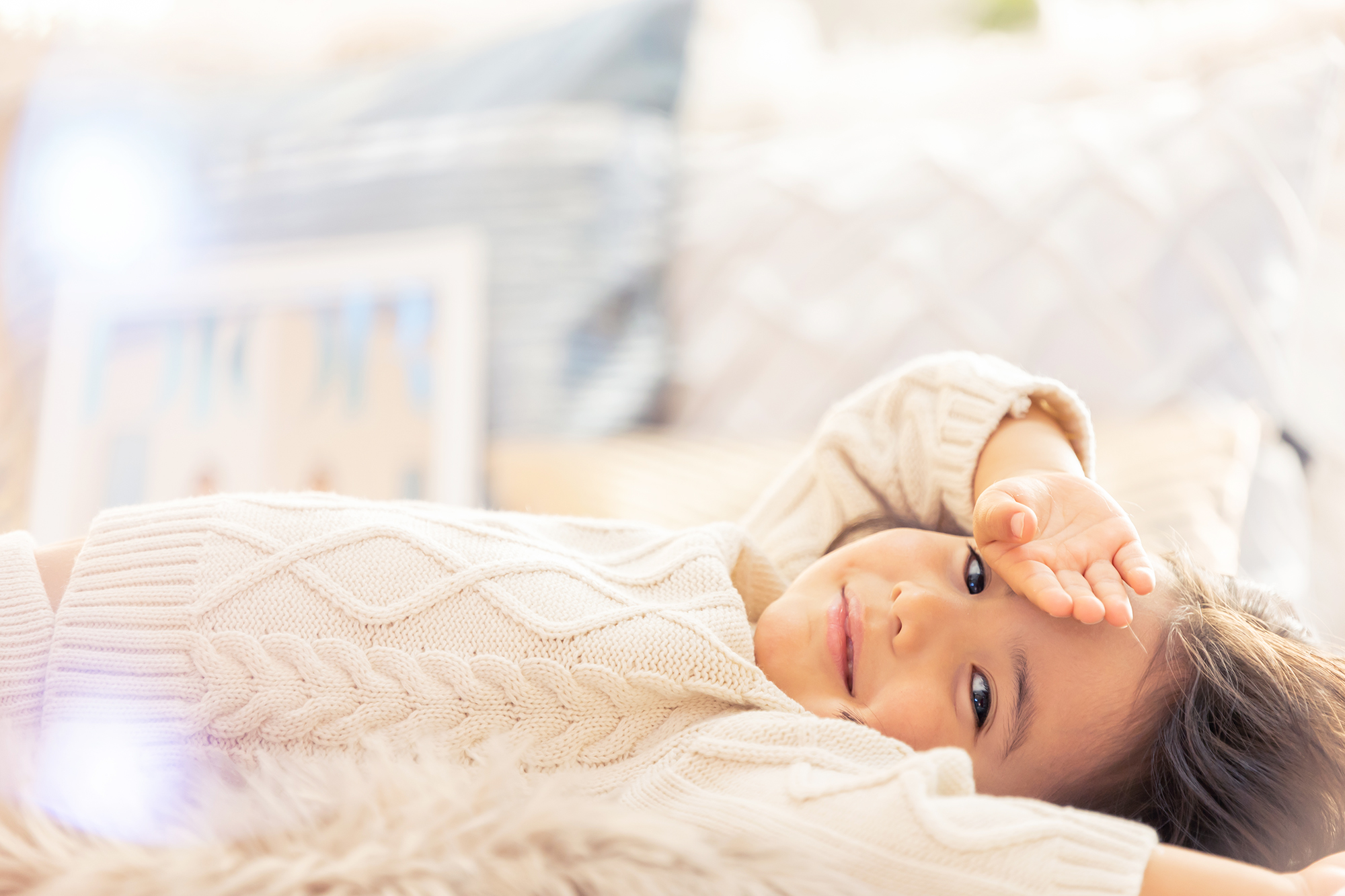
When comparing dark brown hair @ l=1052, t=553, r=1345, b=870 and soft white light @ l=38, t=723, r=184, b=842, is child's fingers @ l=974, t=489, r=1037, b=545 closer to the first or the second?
dark brown hair @ l=1052, t=553, r=1345, b=870

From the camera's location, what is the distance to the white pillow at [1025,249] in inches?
40.9

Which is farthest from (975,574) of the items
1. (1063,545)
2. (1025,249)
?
(1025,249)

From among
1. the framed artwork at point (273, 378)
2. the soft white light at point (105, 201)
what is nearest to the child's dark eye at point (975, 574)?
the framed artwork at point (273, 378)

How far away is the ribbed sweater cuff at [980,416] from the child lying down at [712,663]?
5.3 inches

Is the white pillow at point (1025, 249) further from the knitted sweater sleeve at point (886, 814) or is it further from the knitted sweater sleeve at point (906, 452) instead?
the knitted sweater sleeve at point (886, 814)

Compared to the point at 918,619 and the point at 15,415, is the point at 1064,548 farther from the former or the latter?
the point at 15,415

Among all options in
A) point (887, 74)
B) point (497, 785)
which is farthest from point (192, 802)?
point (887, 74)

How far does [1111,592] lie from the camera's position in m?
0.61

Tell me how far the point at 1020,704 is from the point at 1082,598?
Answer: 9 centimetres

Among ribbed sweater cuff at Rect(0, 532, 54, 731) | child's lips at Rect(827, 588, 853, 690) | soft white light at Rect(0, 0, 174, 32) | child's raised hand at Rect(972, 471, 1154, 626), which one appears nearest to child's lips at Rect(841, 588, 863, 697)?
child's lips at Rect(827, 588, 853, 690)

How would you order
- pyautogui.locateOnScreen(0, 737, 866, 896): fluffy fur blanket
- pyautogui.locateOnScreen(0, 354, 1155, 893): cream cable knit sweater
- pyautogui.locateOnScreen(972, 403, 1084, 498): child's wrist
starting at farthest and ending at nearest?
1. pyautogui.locateOnScreen(972, 403, 1084, 498): child's wrist
2. pyautogui.locateOnScreen(0, 354, 1155, 893): cream cable knit sweater
3. pyautogui.locateOnScreen(0, 737, 866, 896): fluffy fur blanket

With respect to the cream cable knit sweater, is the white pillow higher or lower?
higher

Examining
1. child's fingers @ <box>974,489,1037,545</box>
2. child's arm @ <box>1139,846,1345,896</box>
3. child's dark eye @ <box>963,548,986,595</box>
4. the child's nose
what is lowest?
child's arm @ <box>1139,846,1345,896</box>

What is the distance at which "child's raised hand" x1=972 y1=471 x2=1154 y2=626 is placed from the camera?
607 millimetres
